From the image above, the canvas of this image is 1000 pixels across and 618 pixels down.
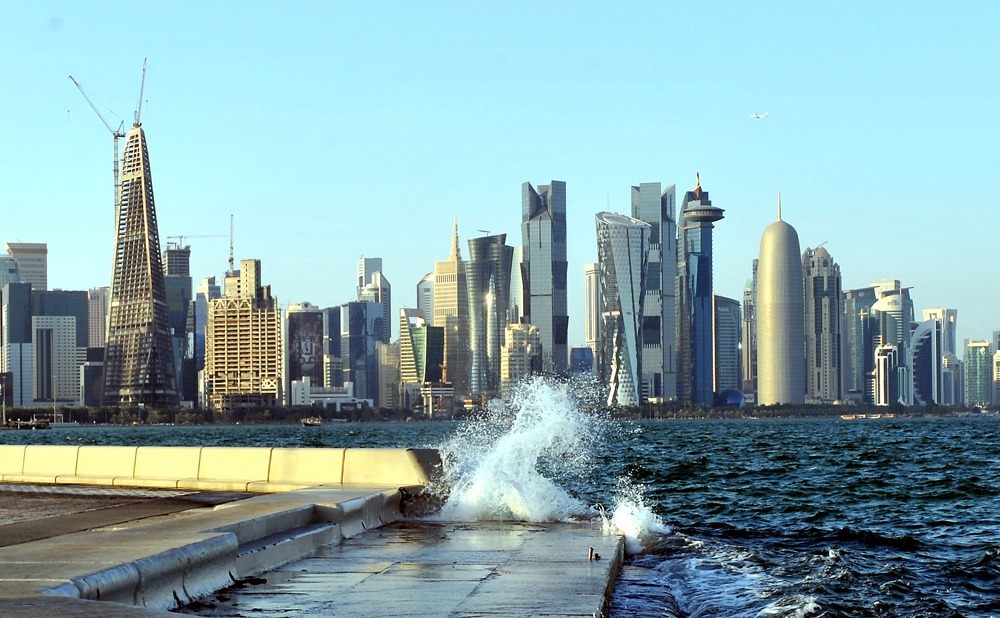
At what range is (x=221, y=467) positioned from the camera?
21.8m

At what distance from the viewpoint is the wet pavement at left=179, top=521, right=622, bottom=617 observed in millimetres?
10688

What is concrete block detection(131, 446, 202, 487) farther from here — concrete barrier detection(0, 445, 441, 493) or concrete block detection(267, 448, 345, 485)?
concrete block detection(267, 448, 345, 485)

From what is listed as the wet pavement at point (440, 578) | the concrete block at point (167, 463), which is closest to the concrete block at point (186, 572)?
the wet pavement at point (440, 578)

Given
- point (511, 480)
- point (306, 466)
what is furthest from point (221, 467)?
point (511, 480)

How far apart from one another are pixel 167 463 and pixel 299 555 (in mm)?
9154

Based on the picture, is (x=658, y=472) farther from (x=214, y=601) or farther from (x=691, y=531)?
(x=214, y=601)

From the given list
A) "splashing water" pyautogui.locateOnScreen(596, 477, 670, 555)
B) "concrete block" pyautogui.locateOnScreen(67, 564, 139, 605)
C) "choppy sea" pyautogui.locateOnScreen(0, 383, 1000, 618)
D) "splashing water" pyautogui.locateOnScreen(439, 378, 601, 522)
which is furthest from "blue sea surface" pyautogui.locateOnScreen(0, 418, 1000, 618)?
"concrete block" pyautogui.locateOnScreen(67, 564, 139, 605)

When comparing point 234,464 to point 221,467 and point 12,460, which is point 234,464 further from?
point 12,460

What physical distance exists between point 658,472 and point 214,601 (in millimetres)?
39279

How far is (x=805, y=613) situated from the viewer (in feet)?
46.9

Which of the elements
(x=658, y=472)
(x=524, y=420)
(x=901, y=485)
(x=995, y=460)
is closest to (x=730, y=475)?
(x=658, y=472)

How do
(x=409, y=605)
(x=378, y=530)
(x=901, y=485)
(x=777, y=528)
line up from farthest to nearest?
(x=901, y=485)
(x=777, y=528)
(x=378, y=530)
(x=409, y=605)

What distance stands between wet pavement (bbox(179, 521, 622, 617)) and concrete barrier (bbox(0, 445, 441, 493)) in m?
2.96

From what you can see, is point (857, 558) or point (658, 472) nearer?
point (857, 558)
